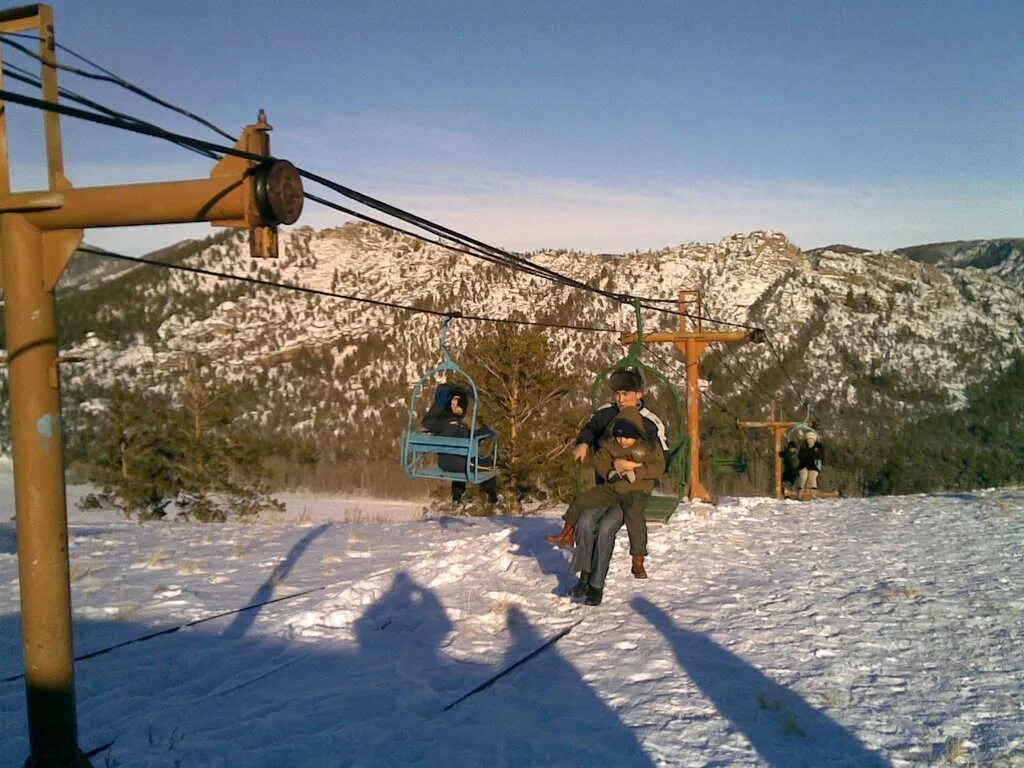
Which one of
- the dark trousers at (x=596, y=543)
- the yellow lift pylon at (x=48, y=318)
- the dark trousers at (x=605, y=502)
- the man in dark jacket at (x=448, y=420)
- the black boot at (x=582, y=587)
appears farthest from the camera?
the man in dark jacket at (x=448, y=420)

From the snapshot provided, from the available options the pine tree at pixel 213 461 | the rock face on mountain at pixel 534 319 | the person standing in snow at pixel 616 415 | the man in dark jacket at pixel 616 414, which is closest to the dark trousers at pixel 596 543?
the person standing in snow at pixel 616 415

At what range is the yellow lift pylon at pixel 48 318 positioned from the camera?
11.6 ft

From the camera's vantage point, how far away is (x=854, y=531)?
39.3ft

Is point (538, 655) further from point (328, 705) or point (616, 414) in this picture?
point (616, 414)

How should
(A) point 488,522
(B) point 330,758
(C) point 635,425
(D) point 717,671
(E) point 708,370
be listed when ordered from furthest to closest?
(E) point 708,370, (A) point 488,522, (C) point 635,425, (D) point 717,671, (B) point 330,758

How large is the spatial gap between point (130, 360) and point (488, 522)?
5344cm

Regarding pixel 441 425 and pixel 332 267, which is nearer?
pixel 441 425

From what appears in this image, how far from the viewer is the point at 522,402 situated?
2553 cm

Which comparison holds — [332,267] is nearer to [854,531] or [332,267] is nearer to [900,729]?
[854,531]

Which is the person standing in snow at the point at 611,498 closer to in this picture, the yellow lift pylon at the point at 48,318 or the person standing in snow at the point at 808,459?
the yellow lift pylon at the point at 48,318

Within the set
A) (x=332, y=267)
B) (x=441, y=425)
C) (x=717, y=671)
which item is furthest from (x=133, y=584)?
(x=332, y=267)

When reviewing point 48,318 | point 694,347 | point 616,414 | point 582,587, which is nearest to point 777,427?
point 694,347

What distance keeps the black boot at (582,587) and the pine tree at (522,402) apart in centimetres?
1661

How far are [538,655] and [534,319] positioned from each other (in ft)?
188
